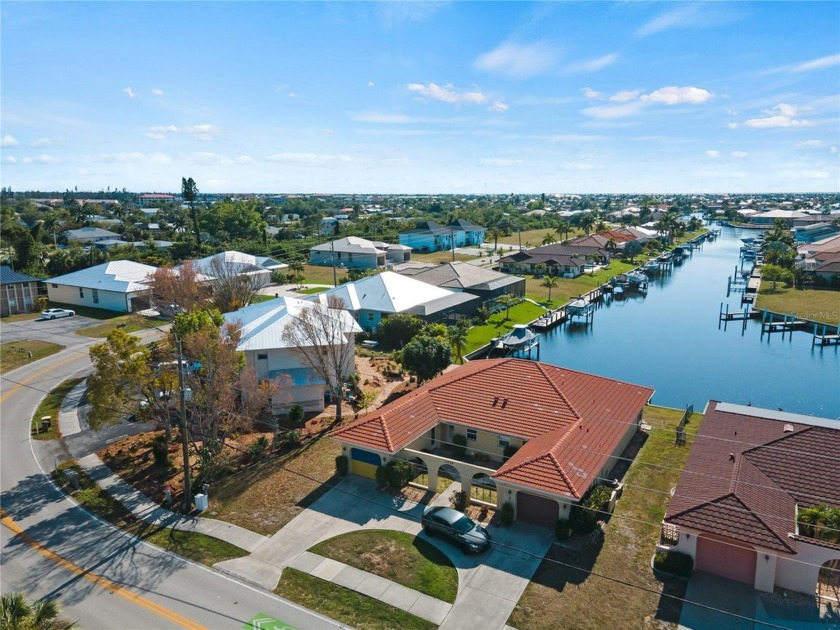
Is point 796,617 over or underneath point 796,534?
underneath

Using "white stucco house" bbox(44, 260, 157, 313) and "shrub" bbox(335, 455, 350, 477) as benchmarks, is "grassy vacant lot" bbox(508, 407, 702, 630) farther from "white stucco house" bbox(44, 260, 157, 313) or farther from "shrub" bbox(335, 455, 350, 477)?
"white stucco house" bbox(44, 260, 157, 313)

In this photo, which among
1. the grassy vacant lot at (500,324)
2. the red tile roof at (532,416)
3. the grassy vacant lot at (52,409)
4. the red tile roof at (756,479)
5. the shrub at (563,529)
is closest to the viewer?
the red tile roof at (756,479)

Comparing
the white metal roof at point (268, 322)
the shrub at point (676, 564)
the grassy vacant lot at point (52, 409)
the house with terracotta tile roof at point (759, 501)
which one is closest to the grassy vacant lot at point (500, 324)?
the white metal roof at point (268, 322)

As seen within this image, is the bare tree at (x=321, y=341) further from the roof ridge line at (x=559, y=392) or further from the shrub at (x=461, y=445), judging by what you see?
the roof ridge line at (x=559, y=392)

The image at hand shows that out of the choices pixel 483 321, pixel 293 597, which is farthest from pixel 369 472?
pixel 483 321

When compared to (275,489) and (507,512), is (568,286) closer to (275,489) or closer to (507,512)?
(507,512)

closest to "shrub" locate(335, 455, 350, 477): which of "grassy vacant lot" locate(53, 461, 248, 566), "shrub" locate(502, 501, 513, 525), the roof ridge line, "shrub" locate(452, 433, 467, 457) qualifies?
"shrub" locate(452, 433, 467, 457)

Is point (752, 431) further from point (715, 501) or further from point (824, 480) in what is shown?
point (715, 501)
